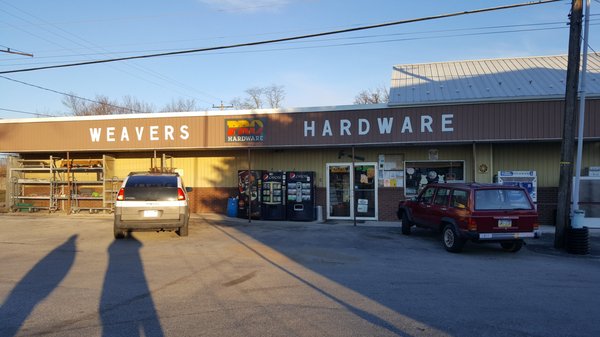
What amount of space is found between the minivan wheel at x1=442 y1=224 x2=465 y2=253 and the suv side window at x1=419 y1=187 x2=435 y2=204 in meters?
1.30

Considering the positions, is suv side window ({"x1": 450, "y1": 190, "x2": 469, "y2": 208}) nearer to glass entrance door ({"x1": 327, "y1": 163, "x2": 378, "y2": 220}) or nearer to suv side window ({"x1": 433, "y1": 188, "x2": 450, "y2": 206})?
suv side window ({"x1": 433, "y1": 188, "x2": 450, "y2": 206})

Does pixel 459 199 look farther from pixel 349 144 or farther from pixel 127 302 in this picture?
pixel 127 302

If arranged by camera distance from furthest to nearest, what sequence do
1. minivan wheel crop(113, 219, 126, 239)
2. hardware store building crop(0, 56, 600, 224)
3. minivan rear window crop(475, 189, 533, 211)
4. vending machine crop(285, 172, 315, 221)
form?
1. vending machine crop(285, 172, 315, 221)
2. hardware store building crop(0, 56, 600, 224)
3. minivan wheel crop(113, 219, 126, 239)
4. minivan rear window crop(475, 189, 533, 211)

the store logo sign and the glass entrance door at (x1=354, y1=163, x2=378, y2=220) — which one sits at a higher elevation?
the store logo sign

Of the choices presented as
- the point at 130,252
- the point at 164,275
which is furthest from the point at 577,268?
the point at 130,252

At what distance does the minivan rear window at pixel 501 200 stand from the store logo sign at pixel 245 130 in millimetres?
8754

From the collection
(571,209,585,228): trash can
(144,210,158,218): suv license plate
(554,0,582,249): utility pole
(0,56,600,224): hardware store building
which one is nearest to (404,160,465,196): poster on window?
(0,56,600,224): hardware store building

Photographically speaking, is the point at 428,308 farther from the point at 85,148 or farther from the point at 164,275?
the point at 85,148

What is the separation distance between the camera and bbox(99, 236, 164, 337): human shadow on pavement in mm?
5227

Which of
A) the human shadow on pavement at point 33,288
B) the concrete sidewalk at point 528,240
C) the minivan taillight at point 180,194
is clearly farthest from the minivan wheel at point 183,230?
the concrete sidewalk at point 528,240

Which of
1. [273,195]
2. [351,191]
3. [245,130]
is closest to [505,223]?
[351,191]

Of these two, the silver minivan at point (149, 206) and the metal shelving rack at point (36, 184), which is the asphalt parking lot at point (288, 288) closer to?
the silver minivan at point (149, 206)

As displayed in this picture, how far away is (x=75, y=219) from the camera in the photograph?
702 inches

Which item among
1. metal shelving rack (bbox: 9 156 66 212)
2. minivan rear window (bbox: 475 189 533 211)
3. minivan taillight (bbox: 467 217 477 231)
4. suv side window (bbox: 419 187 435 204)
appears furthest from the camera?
metal shelving rack (bbox: 9 156 66 212)
